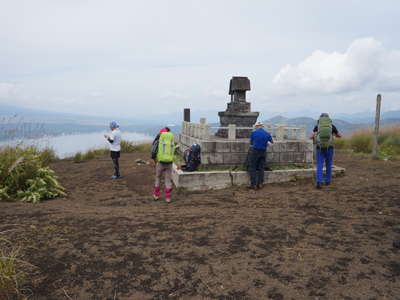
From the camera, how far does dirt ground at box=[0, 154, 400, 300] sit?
Result: 312cm

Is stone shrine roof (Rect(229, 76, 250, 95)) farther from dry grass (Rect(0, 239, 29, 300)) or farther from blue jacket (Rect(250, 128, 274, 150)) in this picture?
dry grass (Rect(0, 239, 29, 300))

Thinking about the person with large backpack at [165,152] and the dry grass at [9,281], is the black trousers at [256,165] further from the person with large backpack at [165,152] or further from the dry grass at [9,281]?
the dry grass at [9,281]

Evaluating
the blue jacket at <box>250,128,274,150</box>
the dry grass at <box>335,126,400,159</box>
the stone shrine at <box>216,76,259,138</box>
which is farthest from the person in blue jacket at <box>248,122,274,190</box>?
the dry grass at <box>335,126,400,159</box>

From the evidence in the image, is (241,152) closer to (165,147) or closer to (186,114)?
(165,147)

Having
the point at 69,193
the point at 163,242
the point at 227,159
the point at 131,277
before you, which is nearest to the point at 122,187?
the point at 69,193

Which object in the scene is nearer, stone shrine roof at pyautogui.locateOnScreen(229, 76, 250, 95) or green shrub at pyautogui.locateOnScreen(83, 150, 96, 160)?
stone shrine roof at pyautogui.locateOnScreen(229, 76, 250, 95)

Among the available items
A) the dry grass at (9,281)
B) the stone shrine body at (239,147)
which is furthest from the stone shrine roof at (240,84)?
the dry grass at (9,281)

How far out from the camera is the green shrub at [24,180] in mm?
6863

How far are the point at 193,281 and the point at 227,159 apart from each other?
19.3 feet

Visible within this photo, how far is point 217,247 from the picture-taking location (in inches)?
159

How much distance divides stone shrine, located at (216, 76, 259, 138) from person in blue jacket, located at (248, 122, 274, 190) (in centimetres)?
336

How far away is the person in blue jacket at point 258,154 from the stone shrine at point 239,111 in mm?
3356

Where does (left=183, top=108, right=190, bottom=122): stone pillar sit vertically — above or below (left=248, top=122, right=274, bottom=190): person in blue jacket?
above

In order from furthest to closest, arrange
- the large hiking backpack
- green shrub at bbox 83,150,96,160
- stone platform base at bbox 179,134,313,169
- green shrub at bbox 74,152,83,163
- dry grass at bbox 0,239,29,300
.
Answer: green shrub at bbox 83,150,96,160, green shrub at bbox 74,152,83,163, stone platform base at bbox 179,134,313,169, the large hiking backpack, dry grass at bbox 0,239,29,300
